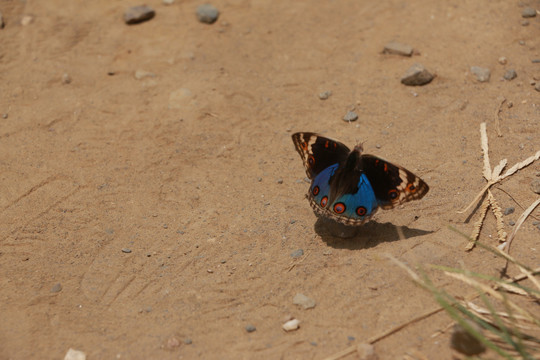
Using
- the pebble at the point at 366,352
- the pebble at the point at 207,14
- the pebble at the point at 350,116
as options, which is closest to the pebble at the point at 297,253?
the pebble at the point at 366,352

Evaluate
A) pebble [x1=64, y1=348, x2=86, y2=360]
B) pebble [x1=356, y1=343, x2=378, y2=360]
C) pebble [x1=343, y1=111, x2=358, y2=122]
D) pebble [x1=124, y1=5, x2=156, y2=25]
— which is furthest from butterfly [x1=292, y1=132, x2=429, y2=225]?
pebble [x1=124, y1=5, x2=156, y2=25]

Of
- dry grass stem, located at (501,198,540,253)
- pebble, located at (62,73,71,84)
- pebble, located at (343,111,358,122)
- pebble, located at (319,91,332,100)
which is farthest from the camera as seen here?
pebble, located at (62,73,71,84)

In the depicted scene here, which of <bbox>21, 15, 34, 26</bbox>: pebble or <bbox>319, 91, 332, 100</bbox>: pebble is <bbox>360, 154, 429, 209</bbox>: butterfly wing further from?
<bbox>21, 15, 34, 26</bbox>: pebble

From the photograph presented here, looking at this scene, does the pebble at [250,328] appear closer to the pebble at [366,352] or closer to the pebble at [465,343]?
the pebble at [366,352]

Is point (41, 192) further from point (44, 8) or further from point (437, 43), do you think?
point (437, 43)

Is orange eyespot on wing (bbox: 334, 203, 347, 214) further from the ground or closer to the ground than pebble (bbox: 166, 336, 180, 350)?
further from the ground

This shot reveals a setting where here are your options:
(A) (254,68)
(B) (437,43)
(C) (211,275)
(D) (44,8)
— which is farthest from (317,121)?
(D) (44,8)
